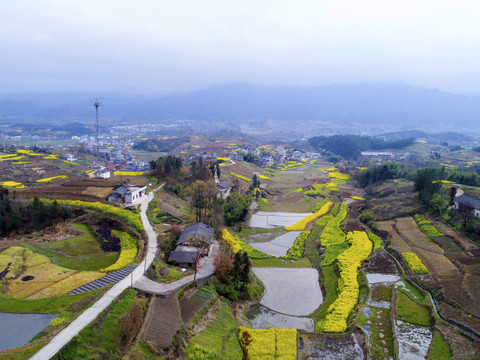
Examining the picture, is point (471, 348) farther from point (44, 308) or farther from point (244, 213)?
point (244, 213)

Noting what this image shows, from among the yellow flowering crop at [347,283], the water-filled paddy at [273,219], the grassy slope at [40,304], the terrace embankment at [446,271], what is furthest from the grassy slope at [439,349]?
the water-filled paddy at [273,219]

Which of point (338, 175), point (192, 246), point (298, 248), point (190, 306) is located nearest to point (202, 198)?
point (192, 246)

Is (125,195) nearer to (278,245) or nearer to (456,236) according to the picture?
(278,245)

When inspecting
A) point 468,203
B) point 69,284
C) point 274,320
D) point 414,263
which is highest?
point 468,203

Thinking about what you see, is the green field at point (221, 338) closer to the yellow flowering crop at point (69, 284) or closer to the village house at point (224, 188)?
the yellow flowering crop at point (69, 284)

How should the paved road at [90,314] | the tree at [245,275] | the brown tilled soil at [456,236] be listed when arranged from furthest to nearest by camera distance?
1. the brown tilled soil at [456,236]
2. the tree at [245,275]
3. the paved road at [90,314]

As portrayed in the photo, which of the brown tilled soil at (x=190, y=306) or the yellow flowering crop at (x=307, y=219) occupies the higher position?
the brown tilled soil at (x=190, y=306)
